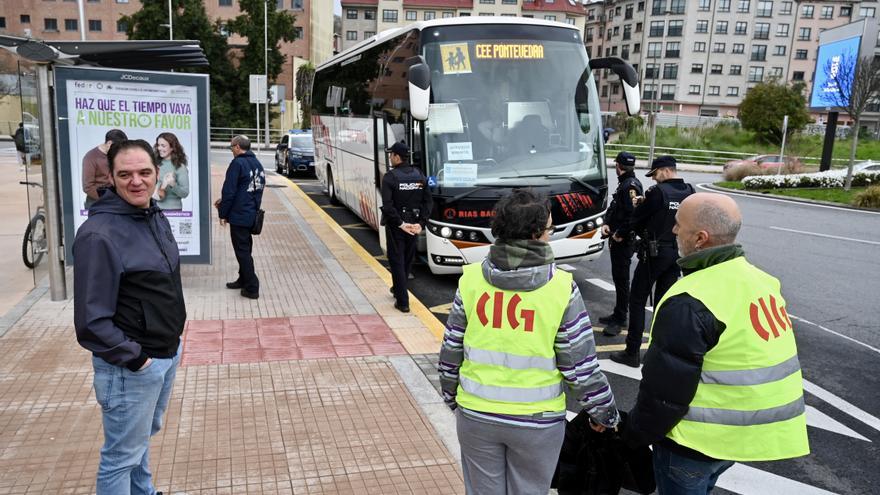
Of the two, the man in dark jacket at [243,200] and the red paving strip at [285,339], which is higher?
the man in dark jacket at [243,200]

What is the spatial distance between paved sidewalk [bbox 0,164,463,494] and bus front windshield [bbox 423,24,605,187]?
82.2 inches

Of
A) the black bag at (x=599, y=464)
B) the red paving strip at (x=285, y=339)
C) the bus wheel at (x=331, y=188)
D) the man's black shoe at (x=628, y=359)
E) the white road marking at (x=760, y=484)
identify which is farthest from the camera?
the bus wheel at (x=331, y=188)

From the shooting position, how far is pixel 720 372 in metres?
→ 2.47

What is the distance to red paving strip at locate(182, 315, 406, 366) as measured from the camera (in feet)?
18.8

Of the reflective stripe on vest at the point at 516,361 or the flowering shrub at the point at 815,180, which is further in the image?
the flowering shrub at the point at 815,180

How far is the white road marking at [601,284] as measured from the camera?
923 centimetres

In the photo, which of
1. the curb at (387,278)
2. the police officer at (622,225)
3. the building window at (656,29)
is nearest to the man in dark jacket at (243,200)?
the curb at (387,278)

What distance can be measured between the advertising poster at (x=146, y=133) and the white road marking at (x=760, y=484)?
6.38m

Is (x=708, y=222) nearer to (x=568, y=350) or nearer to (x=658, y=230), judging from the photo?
(x=568, y=350)

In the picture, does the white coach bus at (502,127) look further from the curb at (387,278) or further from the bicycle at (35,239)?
the bicycle at (35,239)

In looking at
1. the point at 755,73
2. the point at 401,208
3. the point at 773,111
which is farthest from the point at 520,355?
the point at 755,73

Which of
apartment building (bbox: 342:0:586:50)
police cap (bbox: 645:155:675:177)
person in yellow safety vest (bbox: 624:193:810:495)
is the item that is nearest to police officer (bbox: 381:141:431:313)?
police cap (bbox: 645:155:675:177)

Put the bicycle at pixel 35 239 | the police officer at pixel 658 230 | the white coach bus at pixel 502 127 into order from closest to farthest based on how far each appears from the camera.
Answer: the police officer at pixel 658 230
the white coach bus at pixel 502 127
the bicycle at pixel 35 239

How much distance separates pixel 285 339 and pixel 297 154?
19.1 m
